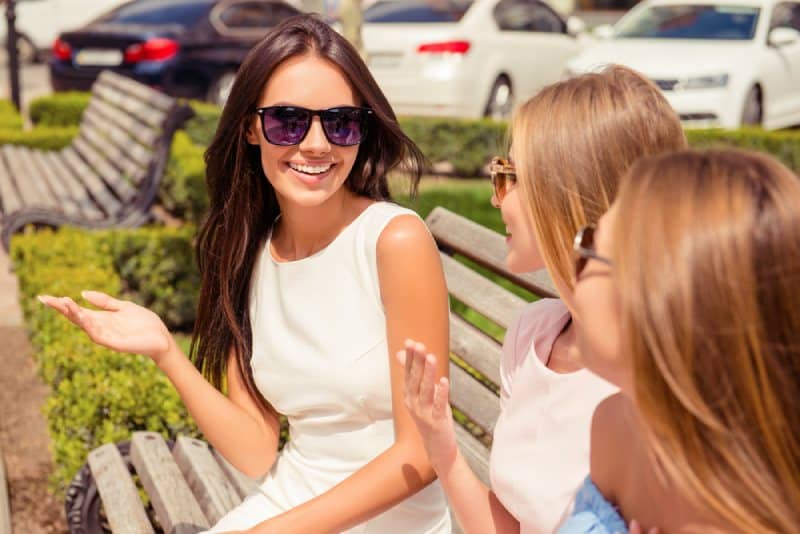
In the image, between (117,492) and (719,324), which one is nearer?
(719,324)

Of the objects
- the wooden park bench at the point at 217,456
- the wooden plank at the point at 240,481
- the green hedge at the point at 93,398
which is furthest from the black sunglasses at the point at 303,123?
the green hedge at the point at 93,398

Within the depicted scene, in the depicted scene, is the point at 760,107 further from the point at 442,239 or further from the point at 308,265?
the point at 308,265

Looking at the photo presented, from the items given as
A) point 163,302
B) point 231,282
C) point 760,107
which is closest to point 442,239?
point 231,282

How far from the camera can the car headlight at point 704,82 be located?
11.4m

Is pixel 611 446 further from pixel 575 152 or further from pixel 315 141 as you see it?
pixel 315 141

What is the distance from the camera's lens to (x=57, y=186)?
7984 millimetres

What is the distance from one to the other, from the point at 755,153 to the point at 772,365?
0.26 meters

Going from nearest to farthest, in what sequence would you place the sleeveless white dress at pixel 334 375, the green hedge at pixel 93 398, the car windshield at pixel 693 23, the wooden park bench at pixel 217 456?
the sleeveless white dress at pixel 334 375 → the wooden park bench at pixel 217 456 → the green hedge at pixel 93 398 → the car windshield at pixel 693 23

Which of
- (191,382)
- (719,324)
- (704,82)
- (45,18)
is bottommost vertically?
(45,18)

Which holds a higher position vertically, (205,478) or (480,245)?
(480,245)

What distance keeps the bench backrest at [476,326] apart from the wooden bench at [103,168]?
3.83 m

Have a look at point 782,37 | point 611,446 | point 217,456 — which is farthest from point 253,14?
point 611,446

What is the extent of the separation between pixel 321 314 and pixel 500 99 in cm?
1103

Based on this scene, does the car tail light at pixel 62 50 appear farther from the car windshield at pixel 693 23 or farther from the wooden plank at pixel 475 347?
the wooden plank at pixel 475 347
